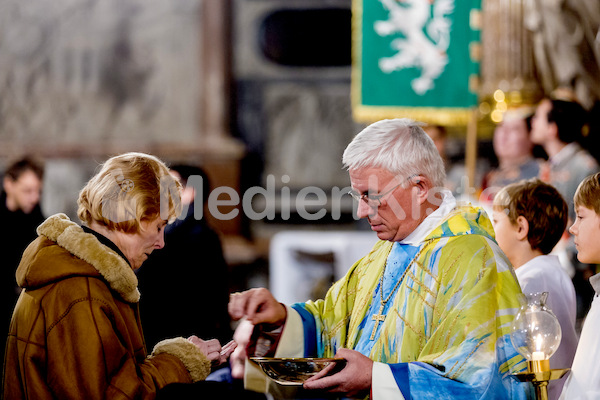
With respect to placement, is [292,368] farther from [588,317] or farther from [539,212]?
[539,212]

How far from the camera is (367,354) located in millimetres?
2816

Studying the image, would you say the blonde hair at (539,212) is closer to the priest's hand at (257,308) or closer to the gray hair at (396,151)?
the gray hair at (396,151)

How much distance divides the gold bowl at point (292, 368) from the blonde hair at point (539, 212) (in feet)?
3.87

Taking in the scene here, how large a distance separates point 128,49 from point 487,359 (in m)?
6.88

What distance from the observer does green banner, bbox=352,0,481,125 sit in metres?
7.14

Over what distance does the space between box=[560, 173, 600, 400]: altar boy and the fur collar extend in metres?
1.55

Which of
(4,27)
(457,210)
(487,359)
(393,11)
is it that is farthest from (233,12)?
(487,359)

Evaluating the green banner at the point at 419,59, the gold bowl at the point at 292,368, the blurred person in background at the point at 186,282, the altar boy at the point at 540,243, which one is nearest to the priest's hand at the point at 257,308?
the gold bowl at the point at 292,368

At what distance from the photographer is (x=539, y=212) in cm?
321

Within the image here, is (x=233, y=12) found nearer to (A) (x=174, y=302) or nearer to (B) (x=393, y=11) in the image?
(B) (x=393, y=11)

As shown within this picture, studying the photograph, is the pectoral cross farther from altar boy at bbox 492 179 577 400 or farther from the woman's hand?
altar boy at bbox 492 179 577 400

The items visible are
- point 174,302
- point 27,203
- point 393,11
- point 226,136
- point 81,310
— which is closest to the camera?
point 81,310

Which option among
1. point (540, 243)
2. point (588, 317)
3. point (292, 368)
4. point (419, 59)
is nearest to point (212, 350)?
point (292, 368)

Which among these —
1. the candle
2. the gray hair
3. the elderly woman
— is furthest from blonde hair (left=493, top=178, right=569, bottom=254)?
the elderly woman
